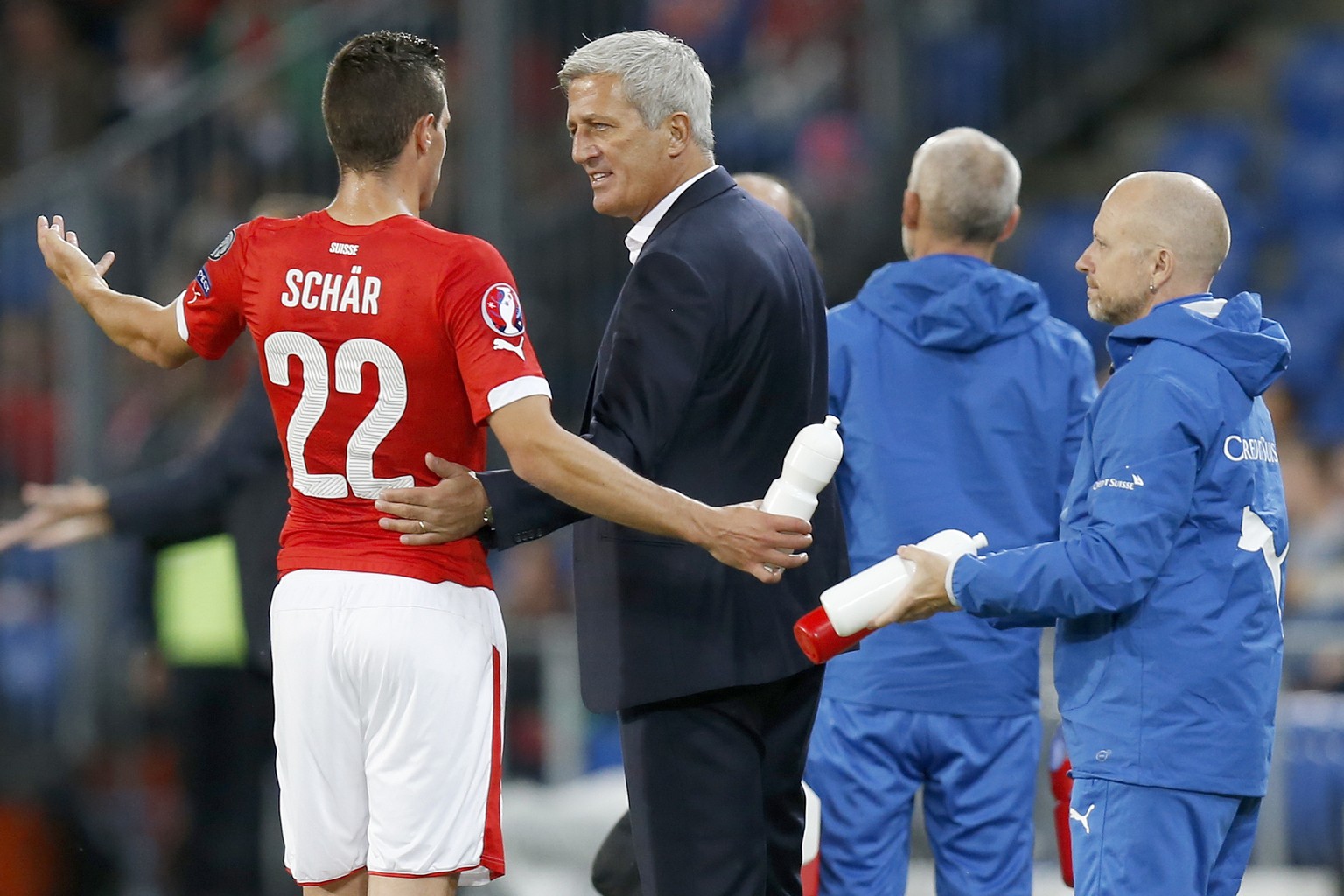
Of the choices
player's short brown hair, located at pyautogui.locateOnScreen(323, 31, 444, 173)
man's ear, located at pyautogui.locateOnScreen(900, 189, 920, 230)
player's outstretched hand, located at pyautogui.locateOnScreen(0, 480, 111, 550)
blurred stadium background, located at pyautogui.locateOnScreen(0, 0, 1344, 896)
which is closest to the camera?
player's short brown hair, located at pyautogui.locateOnScreen(323, 31, 444, 173)

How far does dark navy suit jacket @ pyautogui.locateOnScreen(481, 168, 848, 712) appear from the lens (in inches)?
128

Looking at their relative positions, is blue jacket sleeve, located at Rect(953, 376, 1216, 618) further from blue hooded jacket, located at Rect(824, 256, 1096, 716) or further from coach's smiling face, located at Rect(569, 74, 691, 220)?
coach's smiling face, located at Rect(569, 74, 691, 220)

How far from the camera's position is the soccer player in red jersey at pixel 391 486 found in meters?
3.10

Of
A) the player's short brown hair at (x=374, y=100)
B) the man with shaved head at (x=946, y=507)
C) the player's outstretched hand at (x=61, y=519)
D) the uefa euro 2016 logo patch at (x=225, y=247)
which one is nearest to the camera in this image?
the player's short brown hair at (x=374, y=100)

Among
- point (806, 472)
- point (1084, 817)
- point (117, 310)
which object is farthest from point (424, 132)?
point (1084, 817)

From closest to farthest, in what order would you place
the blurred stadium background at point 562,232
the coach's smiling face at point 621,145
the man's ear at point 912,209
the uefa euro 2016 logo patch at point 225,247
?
the uefa euro 2016 logo patch at point 225,247 < the coach's smiling face at point 621,145 < the man's ear at point 912,209 < the blurred stadium background at point 562,232

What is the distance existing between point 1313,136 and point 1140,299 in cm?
709

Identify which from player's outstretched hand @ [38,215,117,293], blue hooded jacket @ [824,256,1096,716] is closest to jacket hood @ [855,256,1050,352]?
blue hooded jacket @ [824,256,1096,716]

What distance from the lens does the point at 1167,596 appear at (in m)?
3.18

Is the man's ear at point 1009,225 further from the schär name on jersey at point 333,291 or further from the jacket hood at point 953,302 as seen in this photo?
the schär name on jersey at point 333,291

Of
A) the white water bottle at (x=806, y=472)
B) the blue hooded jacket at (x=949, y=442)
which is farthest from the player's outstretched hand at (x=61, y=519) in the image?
the white water bottle at (x=806, y=472)

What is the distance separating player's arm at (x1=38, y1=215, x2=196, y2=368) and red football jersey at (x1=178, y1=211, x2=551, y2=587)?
22 centimetres

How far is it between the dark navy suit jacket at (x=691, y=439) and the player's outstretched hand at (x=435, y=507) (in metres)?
0.06

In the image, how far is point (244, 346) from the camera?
7.04 m
